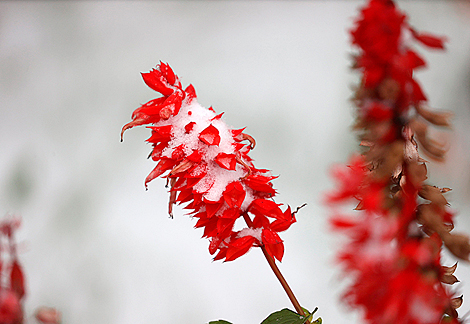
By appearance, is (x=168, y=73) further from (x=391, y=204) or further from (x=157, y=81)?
(x=391, y=204)

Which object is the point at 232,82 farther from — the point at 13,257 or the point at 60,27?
the point at 13,257

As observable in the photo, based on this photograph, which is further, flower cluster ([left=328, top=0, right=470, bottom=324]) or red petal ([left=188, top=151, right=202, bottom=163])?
red petal ([left=188, top=151, right=202, bottom=163])

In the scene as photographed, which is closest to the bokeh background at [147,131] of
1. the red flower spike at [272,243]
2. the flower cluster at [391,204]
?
the red flower spike at [272,243]

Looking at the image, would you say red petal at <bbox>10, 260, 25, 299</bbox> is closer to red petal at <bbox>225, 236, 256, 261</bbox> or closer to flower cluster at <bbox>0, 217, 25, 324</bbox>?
flower cluster at <bbox>0, 217, 25, 324</bbox>

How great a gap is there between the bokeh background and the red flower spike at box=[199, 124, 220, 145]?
0.39 metres

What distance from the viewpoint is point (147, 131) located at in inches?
27.4

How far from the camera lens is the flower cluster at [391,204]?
15 cm

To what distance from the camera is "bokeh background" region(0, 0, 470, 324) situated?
645 millimetres

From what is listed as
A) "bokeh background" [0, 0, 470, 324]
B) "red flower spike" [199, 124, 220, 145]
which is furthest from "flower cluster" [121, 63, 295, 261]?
"bokeh background" [0, 0, 470, 324]

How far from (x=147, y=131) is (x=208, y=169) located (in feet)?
1.44

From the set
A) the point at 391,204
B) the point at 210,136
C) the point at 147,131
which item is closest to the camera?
the point at 391,204

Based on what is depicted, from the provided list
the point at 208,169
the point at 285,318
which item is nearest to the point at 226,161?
the point at 208,169

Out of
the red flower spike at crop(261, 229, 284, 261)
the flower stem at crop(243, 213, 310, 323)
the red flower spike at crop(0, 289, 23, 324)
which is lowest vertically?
the flower stem at crop(243, 213, 310, 323)

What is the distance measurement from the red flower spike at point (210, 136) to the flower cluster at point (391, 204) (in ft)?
0.38
